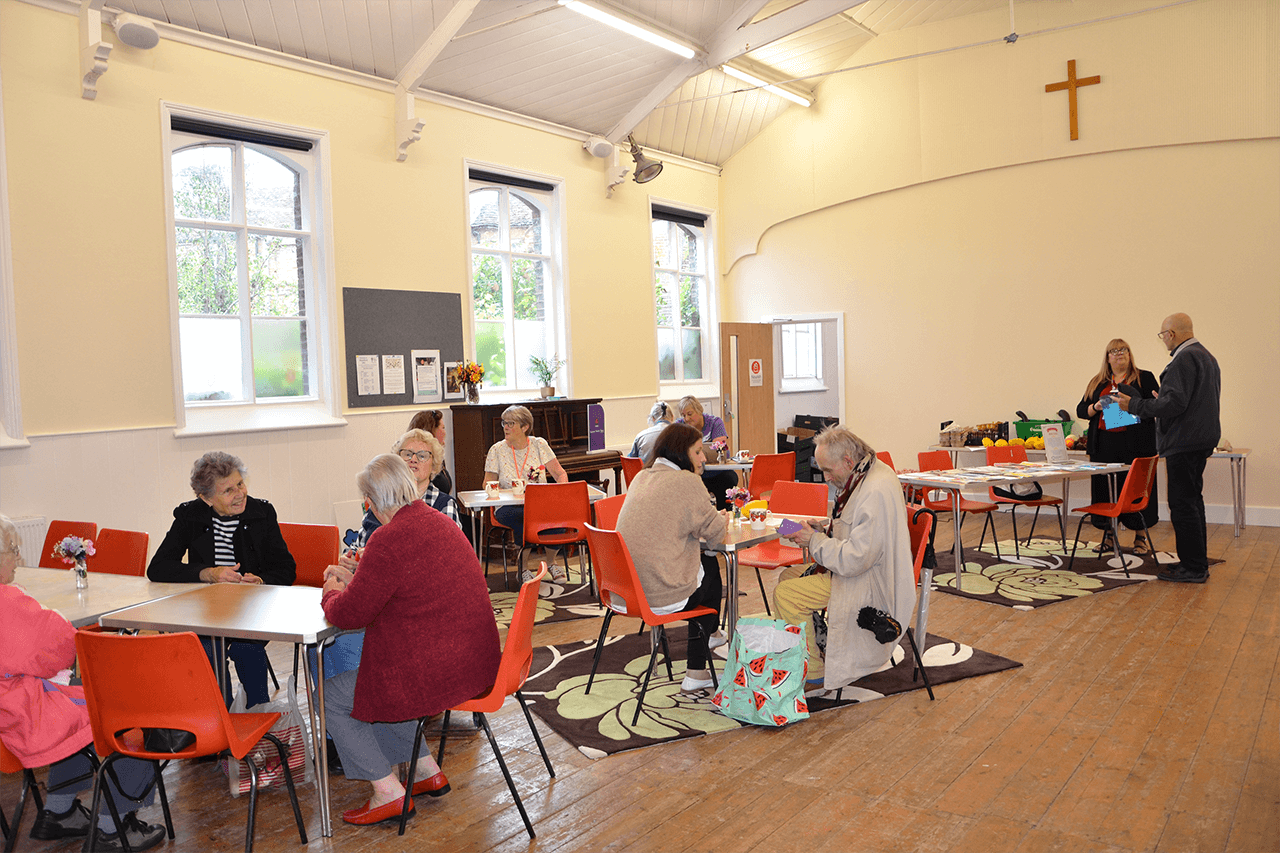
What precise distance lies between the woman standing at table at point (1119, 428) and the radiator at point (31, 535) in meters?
7.96

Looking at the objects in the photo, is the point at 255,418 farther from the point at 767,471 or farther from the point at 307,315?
the point at 767,471

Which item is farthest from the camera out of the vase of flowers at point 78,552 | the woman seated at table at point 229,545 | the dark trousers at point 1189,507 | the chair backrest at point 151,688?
the dark trousers at point 1189,507

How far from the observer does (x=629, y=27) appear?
26.2 ft

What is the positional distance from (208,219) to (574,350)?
12.7 feet

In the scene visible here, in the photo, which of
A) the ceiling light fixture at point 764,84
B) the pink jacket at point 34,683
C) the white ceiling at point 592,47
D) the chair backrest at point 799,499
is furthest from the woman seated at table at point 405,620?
the ceiling light fixture at point 764,84

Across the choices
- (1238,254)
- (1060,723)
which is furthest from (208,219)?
(1238,254)

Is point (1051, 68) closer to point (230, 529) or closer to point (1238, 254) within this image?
point (1238, 254)

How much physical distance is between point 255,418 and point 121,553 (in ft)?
9.39

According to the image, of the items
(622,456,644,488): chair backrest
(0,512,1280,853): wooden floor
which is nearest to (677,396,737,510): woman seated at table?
(622,456,644,488): chair backrest

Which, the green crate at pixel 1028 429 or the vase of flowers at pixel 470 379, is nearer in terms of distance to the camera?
the vase of flowers at pixel 470 379

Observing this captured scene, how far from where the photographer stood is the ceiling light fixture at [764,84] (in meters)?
9.59

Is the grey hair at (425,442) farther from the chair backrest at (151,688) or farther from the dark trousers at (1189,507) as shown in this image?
the dark trousers at (1189,507)

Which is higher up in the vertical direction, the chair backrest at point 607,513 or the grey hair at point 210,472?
the grey hair at point 210,472

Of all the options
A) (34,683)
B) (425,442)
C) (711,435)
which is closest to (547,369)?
(711,435)
